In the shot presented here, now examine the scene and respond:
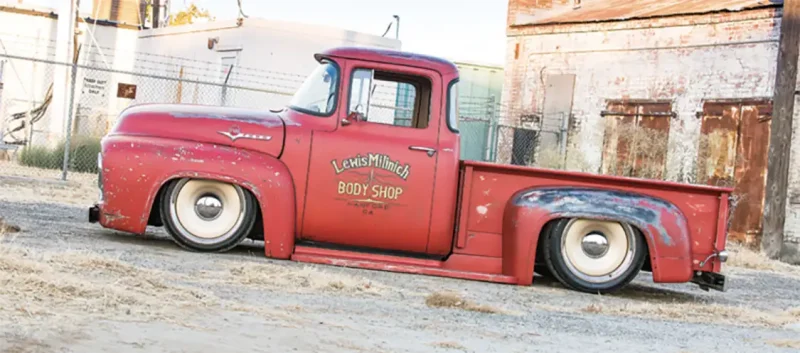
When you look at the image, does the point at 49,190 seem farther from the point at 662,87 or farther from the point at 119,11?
the point at 119,11

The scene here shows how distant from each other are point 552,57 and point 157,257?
1869cm

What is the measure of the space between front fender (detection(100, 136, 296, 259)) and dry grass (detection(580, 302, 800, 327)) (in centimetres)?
273

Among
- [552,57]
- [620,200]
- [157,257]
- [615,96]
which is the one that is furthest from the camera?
[552,57]

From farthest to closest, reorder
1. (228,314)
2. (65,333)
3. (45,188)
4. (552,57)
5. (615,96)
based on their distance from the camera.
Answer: (552,57) < (615,96) < (45,188) < (228,314) < (65,333)

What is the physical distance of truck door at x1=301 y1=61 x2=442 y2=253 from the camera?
33.3ft

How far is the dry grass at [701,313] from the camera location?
9.10 metres

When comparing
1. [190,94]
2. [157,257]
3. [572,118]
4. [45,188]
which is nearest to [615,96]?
[572,118]

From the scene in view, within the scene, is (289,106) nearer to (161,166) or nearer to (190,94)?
(161,166)

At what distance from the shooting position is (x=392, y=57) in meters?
10.5

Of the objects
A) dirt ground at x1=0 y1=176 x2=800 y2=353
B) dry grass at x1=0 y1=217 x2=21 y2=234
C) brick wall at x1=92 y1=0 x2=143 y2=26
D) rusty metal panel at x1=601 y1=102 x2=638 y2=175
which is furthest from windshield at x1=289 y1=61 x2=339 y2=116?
brick wall at x1=92 y1=0 x2=143 y2=26

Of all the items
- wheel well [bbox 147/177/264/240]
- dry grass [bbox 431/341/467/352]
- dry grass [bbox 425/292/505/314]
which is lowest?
dry grass [bbox 425/292/505/314]

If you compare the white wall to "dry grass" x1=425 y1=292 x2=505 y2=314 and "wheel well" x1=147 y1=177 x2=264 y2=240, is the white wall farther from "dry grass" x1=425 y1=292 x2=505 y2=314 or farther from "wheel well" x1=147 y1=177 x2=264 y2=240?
"dry grass" x1=425 y1=292 x2=505 y2=314

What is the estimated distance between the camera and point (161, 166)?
10.0m

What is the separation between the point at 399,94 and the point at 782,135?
973 cm
